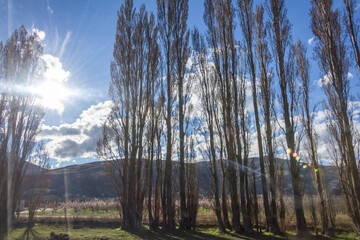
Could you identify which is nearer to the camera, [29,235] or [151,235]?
[151,235]

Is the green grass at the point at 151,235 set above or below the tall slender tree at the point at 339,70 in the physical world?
below

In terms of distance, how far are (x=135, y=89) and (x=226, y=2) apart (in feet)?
23.2

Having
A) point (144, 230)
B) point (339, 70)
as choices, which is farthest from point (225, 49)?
point (144, 230)

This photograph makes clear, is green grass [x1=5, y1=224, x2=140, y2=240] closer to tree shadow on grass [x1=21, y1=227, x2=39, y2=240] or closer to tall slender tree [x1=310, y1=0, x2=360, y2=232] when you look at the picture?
tree shadow on grass [x1=21, y1=227, x2=39, y2=240]

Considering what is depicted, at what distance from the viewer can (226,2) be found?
1352 centimetres

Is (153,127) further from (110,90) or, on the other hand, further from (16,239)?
(16,239)

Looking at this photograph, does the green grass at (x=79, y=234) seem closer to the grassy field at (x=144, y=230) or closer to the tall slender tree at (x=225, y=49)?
the grassy field at (x=144, y=230)

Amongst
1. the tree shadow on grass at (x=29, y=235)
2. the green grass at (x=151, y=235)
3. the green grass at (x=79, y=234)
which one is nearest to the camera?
the green grass at (x=151, y=235)

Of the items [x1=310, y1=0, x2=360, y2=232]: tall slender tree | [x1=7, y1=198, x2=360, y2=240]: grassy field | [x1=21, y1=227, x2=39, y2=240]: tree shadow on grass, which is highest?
[x1=310, y1=0, x2=360, y2=232]: tall slender tree

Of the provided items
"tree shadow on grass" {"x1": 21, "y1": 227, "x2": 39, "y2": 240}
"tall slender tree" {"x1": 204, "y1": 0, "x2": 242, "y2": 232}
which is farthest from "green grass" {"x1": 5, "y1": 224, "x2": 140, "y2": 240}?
"tall slender tree" {"x1": 204, "y1": 0, "x2": 242, "y2": 232}

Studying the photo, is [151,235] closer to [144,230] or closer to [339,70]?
[144,230]

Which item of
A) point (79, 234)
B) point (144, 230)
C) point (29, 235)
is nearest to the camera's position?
point (29, 235)

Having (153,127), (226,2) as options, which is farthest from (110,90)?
(226,2)

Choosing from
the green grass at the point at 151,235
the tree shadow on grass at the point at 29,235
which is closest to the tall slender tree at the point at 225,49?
the green grass at the point at 151,235
